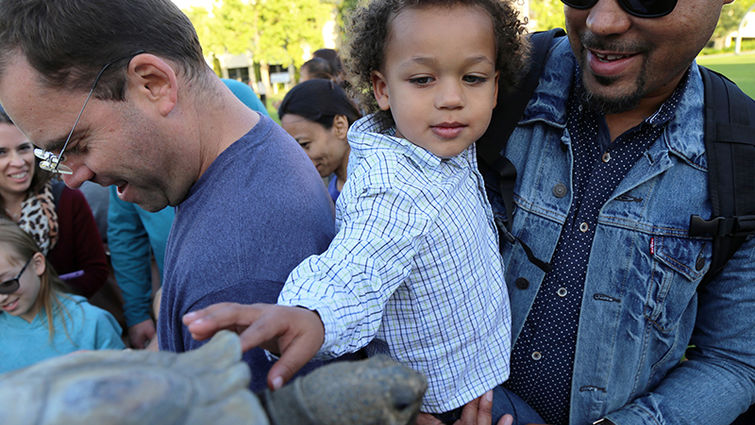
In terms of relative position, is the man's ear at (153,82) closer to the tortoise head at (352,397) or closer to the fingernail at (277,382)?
the fingernail at (277,382)

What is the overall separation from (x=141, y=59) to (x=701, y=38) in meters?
1.94

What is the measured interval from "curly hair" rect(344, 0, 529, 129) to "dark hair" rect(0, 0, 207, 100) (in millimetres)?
769

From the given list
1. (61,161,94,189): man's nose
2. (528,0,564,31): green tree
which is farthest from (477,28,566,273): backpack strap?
(528,0,564,31): green tree

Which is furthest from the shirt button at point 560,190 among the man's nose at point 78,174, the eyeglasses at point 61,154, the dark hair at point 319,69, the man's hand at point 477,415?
the dark hair at point 319,69

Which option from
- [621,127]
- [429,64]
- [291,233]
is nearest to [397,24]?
[429,64]

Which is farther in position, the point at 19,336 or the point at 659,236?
the point at 19,336

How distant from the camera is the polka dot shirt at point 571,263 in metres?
1.93

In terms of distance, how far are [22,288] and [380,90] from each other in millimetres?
2808

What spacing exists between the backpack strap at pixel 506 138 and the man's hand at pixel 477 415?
59 centimetres

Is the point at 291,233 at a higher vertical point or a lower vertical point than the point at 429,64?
lower

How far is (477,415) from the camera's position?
1.87 metres

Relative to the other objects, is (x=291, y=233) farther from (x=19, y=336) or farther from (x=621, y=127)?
(x=19, y=336)

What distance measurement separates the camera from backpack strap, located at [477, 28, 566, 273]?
6.53 feet

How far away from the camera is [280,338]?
3.64 feet
